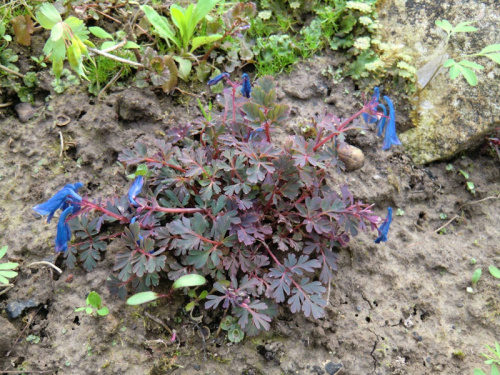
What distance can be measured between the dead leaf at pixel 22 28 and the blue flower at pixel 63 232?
1.62m

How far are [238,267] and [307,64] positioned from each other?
71.9 inches

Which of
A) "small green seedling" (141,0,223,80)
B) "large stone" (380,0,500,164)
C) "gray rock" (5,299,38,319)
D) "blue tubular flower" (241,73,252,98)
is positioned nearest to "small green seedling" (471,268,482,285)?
"large stone" (380,0,500,164)

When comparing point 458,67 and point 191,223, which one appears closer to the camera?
point 191,223

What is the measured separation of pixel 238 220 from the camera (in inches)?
92.9

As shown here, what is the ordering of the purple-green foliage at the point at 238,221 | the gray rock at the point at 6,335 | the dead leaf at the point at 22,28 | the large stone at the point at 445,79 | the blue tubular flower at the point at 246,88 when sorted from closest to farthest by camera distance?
1. the gray rock at the point at 6,335
2. the purple-green foliage at the point at 238,221
3. the blue tubular flower at the point at 246,88
4. the dead leaf at the point at 22,28
5. the large stone at the point at 445,79

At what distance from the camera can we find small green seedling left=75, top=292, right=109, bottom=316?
91.1 inches

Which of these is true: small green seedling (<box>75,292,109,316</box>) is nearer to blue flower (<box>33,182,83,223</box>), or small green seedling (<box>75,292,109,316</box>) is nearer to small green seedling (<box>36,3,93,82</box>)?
blue flower (<box>33,182,83,223</box>)

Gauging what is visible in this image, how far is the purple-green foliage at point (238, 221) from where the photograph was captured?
7.64 feet

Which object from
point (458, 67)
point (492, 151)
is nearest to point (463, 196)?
point (492, 151)

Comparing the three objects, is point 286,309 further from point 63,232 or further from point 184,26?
point 184,26

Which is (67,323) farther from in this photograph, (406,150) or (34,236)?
(406,150)

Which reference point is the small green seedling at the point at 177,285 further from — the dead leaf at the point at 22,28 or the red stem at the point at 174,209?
the dead leaf at the point at 22,28

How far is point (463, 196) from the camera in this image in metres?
3.28

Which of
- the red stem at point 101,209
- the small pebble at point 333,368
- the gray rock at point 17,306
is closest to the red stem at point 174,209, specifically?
the red stem at point 101,209
